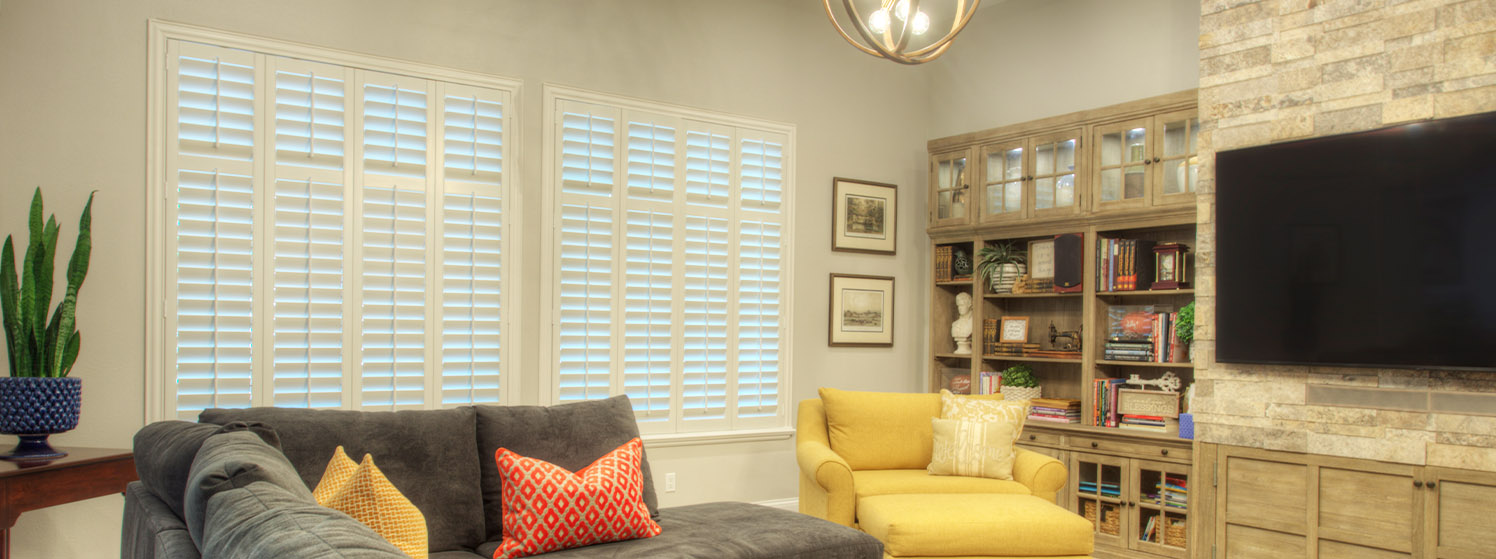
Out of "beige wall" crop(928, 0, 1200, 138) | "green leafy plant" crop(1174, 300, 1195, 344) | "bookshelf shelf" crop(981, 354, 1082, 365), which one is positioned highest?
"beige wall" crop(928, 0, 1200, 138)

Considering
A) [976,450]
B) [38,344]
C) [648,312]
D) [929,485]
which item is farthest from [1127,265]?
[38,344]

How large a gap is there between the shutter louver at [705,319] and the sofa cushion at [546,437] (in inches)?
61.1

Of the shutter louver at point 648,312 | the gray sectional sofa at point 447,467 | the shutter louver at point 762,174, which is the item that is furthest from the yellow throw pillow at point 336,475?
the shutter louver at point 762,174

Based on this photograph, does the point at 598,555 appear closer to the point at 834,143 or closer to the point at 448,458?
the point at 448,458

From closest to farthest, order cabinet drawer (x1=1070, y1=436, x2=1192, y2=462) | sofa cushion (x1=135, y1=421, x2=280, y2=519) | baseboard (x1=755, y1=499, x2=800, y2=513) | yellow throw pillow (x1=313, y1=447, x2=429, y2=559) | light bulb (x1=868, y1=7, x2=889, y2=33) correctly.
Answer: sofa cushion (x1=135, y1=421, x2=280, y2=519), yellow throw pillow (x1=313, y1=447, x2=429, y2=559), light bulb (x1=868, y1=7, x2=889, y2=33), cabinet drawer (x1=1070, y1=436, x2=1192, y2=462), baseboard (x1=755, y1=499, x2=800, y2=513)

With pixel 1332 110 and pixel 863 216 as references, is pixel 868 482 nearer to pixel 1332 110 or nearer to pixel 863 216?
pixel 863 216

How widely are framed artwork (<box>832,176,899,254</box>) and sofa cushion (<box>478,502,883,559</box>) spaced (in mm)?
2448

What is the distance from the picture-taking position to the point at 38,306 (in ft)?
9.62

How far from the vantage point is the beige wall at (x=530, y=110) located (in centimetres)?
327

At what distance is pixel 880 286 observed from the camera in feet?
17.8

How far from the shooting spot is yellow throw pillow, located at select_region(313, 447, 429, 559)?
6.45 feet

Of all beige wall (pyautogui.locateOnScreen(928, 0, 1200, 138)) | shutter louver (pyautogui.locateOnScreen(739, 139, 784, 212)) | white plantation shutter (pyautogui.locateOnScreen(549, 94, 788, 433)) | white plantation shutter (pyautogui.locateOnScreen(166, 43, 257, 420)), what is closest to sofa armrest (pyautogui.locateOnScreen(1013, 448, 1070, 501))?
white plantation shutter (pyautogui.locateOnScreen(549, 94, 788, 433))

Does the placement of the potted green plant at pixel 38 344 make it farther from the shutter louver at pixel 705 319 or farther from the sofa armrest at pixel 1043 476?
the sofa armrest at pixel 1043 476

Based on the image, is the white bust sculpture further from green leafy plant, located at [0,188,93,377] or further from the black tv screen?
green leafy plant, located at [0,188,93,377]
